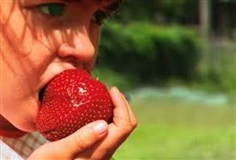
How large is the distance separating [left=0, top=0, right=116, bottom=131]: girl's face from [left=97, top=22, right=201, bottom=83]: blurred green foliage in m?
8.10

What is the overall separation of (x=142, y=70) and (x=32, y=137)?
9.17 metres

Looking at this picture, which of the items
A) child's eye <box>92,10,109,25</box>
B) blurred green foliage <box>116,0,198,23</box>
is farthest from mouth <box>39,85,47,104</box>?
blurred green foliage <box>116,0,198,23</box>

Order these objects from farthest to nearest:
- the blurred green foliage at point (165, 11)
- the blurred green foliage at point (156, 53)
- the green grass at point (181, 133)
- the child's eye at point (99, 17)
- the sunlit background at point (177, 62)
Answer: the blurred green foliage at point (156, 53)
the blurred green foliage at point (165, 11)
the sunlit background at point (177, 62)
the green grass at point (181, 133)
the child's eye at point (99, 17)

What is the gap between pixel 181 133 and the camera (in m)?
5.85

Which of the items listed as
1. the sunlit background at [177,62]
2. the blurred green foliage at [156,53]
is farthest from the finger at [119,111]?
the blurred green foliage at [156,53]

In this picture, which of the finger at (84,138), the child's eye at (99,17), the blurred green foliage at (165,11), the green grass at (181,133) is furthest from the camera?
the blurred green foliage at (165,11)

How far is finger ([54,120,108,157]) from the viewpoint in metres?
0.75

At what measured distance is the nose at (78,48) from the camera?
31.4 inches

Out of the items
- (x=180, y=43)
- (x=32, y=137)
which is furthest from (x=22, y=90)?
(x=180, y=43)

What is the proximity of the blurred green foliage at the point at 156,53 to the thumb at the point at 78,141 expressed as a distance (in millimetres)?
8133

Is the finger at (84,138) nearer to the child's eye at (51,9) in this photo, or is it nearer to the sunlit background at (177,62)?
the child's eye at (51,9)

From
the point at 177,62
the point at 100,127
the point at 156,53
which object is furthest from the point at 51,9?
the point at 177,62

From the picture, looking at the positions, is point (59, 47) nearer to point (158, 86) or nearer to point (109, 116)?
point (109, 116)

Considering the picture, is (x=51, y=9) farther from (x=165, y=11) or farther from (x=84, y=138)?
(x=165, y=11)
